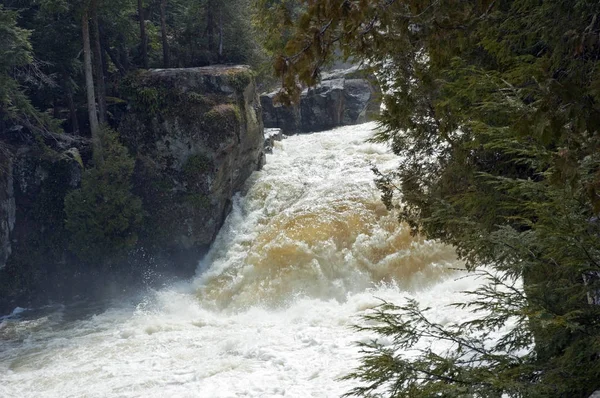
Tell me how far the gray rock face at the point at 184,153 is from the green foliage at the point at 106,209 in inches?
42.9

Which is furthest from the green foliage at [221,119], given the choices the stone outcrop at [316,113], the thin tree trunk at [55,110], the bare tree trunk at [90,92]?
the stone outcrop at [316,113]

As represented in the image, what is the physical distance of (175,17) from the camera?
2661 cm

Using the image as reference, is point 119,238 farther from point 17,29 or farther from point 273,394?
point 273,394

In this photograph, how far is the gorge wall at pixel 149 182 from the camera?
17.7m

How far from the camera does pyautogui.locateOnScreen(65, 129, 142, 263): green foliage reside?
16891mm

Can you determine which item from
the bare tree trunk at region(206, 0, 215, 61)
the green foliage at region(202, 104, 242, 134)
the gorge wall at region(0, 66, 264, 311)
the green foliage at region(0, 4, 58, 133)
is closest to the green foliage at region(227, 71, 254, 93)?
the gorge wall at region(0, 66, 264, 311)

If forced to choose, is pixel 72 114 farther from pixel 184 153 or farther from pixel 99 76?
pixel 184 153

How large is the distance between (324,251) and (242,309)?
2584 millimetres

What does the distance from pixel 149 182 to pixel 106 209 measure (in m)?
2.14

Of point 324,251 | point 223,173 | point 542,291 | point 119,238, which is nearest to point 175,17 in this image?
point 223,173

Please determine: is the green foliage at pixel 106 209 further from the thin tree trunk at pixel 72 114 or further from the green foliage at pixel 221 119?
the green foliage at pixel 221 119

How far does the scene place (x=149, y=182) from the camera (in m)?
18.7

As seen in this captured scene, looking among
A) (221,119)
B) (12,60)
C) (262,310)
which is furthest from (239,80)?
(262,310)

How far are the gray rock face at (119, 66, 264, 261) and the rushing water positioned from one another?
0.92 metres
